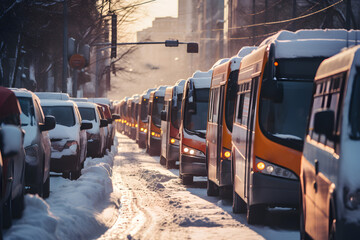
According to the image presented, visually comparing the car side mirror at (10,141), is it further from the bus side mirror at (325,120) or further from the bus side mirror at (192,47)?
the bus side mirror at (192,47)

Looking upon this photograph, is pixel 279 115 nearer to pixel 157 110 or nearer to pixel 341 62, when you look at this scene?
pixel 341 62

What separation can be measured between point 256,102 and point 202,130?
8.57m

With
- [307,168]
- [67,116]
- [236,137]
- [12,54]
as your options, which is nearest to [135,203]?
[236,137]

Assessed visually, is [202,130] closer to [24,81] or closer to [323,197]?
[323,197]

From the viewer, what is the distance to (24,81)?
47.5 metres

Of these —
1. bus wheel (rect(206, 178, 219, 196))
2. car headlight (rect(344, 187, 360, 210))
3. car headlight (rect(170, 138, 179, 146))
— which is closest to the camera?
car headlight (rect(344, 187, 360, 210))

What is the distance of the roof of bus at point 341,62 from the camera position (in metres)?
7.10

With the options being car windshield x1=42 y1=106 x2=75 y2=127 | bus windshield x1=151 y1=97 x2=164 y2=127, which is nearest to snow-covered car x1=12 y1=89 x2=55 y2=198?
car windshield x1=42 y1=106 x2=75 y2=127

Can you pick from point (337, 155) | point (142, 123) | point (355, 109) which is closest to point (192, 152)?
point (355, 109)

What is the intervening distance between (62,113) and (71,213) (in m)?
8.57

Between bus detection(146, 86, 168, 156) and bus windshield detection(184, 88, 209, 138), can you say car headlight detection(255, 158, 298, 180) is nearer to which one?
bus windshield detection(184, 88, 209, 138)

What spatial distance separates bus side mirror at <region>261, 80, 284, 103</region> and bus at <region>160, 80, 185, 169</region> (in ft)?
45.1

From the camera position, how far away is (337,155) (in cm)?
696

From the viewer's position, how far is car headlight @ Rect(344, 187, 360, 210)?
6.58m
